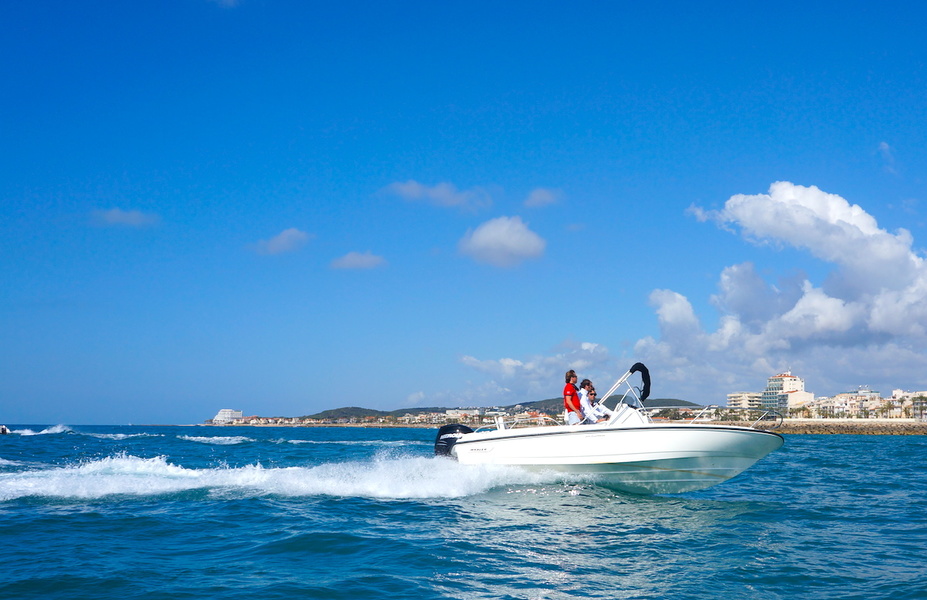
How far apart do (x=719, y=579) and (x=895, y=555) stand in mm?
3201

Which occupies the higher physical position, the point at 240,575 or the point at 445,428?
the point at 445,428

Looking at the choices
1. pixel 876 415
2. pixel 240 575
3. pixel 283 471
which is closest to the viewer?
pixel 240 575

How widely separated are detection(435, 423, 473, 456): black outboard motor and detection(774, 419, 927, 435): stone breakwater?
88.8 m

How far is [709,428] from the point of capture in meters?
13.0

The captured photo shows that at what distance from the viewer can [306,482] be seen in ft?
48.3

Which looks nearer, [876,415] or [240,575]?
[240,575]

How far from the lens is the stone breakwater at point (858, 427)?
9512cm

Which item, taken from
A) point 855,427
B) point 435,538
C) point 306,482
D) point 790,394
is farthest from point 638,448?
point 790,394

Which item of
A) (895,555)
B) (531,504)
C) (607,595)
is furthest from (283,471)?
(895,555)

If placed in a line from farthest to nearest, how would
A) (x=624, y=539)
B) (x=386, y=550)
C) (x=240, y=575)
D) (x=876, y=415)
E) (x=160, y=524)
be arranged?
1. (x=876, y=415)
2. (x=160, y=524)
3. (x=624, y=539)
4. (x=386, y=550)
5. (x=240, y=575)

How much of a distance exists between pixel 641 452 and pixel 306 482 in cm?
723

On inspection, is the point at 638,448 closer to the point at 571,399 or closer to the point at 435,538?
the point at 571,399

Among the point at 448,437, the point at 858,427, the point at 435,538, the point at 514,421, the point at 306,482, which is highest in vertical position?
the point at 514,421

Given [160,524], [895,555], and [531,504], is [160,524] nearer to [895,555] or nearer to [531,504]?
[531,504]
